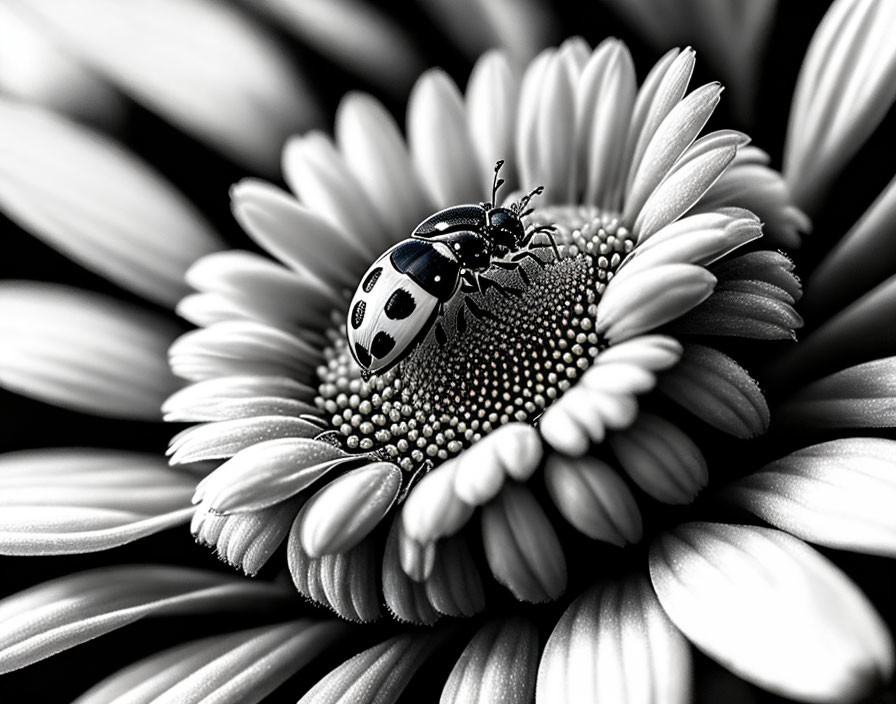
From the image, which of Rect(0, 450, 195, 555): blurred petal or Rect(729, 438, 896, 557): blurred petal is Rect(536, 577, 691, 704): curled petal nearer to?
Rect(729, 438, 896, 557): blurred petal

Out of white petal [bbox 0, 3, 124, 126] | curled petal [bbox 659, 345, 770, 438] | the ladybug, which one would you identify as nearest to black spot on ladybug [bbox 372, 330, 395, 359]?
the ladybug

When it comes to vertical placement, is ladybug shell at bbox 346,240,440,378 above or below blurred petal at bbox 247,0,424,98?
below

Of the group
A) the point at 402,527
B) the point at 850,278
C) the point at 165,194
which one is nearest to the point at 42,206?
the point at 165,194

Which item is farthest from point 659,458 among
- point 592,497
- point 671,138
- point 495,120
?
point 495,120

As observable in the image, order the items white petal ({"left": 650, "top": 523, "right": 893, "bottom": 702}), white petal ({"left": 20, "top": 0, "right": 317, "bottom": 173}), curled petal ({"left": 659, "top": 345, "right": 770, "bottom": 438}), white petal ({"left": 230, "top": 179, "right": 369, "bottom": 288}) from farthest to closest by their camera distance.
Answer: white petal ({"left": 20, "top": 0, "right": 317, "bottom": 173}), white petal ({"left": 230, "top": 179, "right": 369, "bottom": 288}), curled petal ({"left": 659, "top": 345, "right": 770, "bottom": 438}), white petal ({"left": 650, "top": 523, "right": 893, "bottom": 702})

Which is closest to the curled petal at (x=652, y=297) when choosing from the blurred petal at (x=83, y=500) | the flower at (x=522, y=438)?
the flower at (x=522, y=438)

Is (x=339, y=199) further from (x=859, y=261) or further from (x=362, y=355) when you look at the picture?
(x=859, y=261)
